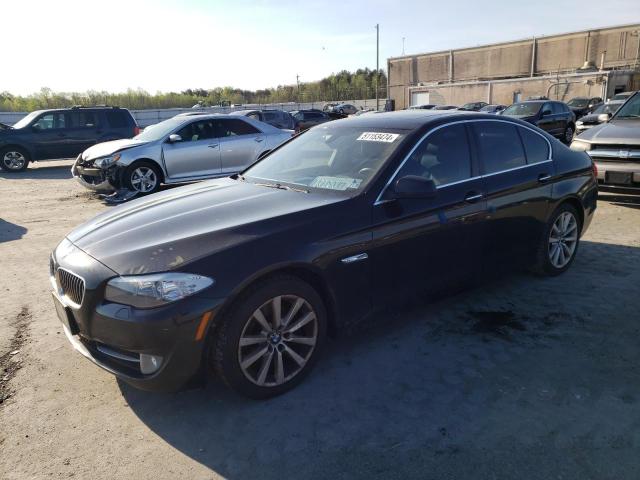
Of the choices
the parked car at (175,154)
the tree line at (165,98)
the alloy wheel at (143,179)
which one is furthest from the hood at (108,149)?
the tree line at (165,98)

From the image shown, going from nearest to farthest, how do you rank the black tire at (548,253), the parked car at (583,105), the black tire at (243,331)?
the black tire at (243,331), the black tire at (548,253), the parked car at (583,105)

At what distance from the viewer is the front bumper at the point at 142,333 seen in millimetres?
2689

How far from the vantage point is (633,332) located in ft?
12.7

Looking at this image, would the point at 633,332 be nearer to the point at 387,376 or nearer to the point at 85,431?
the point at 387,376

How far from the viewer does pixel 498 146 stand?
446cm

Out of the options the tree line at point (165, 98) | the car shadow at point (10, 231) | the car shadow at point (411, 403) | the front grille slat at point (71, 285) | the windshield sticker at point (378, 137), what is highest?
the tree line at point (165, 98)

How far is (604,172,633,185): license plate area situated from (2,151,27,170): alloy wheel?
15.7 m

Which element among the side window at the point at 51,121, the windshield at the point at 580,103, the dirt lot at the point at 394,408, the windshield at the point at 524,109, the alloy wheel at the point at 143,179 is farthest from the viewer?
the windshield at the point at 580,103

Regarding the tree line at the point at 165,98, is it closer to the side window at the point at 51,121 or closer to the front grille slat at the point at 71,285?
the side window at the point at 51,121

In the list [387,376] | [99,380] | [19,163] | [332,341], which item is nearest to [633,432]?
[387,376]

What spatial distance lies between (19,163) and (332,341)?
49.7 feet

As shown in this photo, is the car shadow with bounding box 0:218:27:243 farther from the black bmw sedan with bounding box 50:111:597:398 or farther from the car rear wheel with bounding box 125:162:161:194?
the black bmw sedan with bounding box 50:111:597:398

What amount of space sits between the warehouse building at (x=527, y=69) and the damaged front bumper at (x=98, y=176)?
42140 mm

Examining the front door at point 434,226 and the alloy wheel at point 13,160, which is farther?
the alloy wheel at point 13,160
